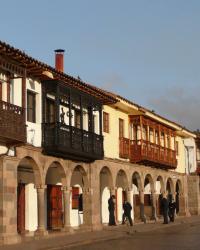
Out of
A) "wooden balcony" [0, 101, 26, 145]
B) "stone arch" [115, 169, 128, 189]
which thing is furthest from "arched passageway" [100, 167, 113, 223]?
"wooden balcony" [0, 101, 26, 145]

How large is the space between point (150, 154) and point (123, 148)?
2799 millimetres

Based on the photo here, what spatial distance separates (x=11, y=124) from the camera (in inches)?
774

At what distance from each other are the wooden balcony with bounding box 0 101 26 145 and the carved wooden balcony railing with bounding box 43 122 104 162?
325 centimetres

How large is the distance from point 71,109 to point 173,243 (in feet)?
28.9

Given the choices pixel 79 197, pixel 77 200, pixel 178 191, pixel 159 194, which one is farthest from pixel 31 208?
pixel 178 191

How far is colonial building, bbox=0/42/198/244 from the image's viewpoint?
20594 millimetres

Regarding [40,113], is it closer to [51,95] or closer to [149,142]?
[51,95]

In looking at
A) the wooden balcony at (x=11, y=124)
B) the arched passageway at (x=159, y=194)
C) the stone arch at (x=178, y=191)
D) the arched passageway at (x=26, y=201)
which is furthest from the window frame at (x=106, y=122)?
the stone arch at (x=178, y=191)

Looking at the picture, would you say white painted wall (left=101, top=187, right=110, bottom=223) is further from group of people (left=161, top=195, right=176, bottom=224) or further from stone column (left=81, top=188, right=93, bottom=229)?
stone column (left=81, top=188, right=93, bottom=229)

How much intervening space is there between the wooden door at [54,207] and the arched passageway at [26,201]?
1777 millimetres

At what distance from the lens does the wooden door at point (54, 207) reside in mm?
27828

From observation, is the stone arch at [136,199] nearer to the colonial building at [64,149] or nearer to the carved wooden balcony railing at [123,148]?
the colonial building at [64,149]

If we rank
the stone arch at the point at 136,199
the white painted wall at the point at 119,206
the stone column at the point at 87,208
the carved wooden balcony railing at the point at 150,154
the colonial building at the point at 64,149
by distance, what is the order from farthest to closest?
the stone arch at the point at 136,199
the white painted wall at the point at 119,206
the carved wooden balcony railing at the point at 150,154
the stone column at the point at 87,208
the colonial building at the point at 64,149

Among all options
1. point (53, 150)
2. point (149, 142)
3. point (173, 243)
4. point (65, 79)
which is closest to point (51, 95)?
point (65, 79)
